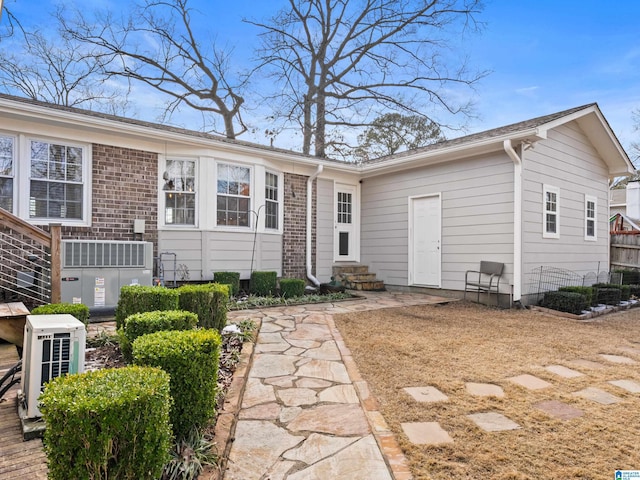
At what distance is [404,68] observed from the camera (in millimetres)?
16094

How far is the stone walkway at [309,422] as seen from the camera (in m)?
1.96

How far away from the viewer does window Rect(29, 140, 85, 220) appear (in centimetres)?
621

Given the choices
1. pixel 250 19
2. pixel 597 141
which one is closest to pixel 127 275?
pixel 597 141

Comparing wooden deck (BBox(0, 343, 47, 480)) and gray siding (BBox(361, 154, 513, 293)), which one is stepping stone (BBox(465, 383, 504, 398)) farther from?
gray siding (BBox(361, 154, 513, 293))

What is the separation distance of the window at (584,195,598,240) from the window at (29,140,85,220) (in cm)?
1019

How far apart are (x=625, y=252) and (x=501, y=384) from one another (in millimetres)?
10234

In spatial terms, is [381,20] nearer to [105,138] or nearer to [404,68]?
[404,68]

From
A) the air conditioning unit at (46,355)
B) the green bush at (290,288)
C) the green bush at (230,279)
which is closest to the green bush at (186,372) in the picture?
Result: the air conditioning unit at (46,355)

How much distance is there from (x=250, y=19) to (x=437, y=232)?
1203cm

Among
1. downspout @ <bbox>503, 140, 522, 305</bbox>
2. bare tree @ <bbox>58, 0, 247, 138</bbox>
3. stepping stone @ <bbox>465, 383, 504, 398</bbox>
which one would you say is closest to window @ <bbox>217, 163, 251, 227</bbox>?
downspout @ <bbox>503, 140, 522, 305</bbox>

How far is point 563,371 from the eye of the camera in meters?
3.60

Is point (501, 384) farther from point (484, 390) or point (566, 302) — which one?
point (566, 302)

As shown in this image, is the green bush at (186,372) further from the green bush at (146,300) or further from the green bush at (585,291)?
the green bush at (585,291)

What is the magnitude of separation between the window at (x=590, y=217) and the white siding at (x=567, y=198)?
12 cm
